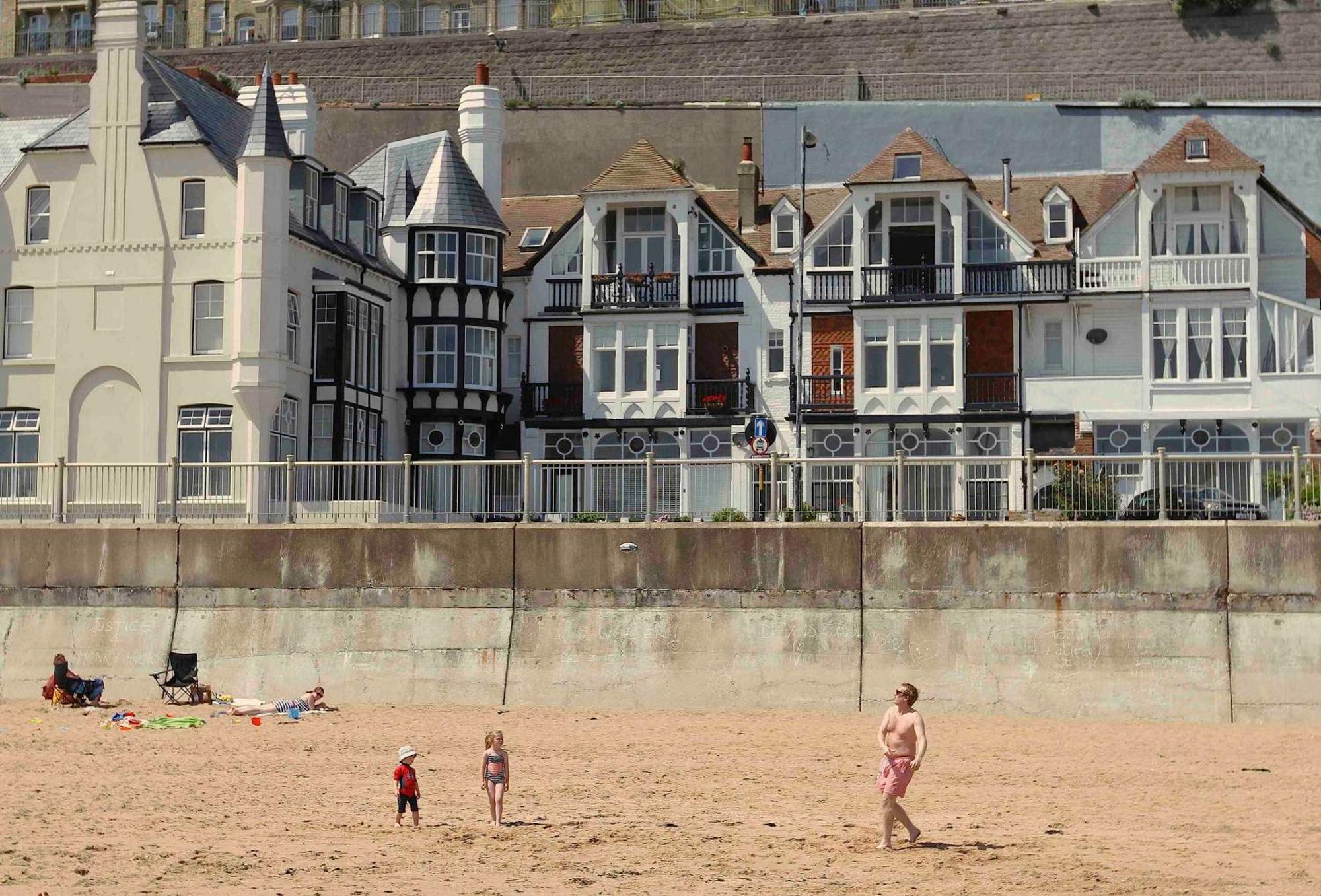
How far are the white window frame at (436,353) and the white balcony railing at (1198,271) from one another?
1701 centimetres

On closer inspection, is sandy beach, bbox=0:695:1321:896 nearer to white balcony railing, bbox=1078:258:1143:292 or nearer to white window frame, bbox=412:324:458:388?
white window frame, bbox=412:324:458:388

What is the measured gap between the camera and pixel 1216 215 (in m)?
49.2

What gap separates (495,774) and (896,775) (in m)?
4.71

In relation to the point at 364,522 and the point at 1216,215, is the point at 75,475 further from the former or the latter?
the point at 1216,215

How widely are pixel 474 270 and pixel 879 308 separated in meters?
10.0

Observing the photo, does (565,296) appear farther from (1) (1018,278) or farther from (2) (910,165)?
(1) (1018,278)

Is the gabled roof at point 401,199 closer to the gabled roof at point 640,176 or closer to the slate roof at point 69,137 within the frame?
the gabled roof at point 640,176

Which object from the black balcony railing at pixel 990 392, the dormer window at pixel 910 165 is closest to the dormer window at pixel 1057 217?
the dormer window at pixel 910 165

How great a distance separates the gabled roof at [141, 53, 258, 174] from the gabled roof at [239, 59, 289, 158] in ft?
1.25

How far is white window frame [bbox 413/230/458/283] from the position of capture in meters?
50.1

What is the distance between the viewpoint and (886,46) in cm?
7500

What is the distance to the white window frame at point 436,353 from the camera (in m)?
49.6

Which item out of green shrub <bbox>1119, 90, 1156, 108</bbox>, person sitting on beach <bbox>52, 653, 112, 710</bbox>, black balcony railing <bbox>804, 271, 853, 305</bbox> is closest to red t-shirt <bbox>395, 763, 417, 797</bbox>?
person sitting on beach <bbox>52, 653, 112, 710</bbox>

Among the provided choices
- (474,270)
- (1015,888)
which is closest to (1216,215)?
(474,270)
